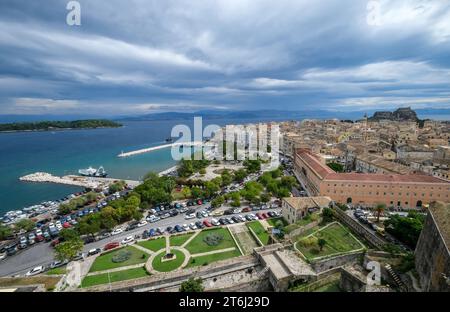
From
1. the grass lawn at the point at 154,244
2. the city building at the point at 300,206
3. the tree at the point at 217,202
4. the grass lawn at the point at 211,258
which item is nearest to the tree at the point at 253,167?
the tree at the point at 217,202

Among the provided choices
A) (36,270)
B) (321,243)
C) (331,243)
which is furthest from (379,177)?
(36,270)

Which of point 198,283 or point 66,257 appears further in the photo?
point 66,257

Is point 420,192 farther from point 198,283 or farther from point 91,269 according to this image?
point 91,269

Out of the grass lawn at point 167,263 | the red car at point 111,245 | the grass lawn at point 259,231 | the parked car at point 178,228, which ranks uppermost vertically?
the grass lawn at point 259,231

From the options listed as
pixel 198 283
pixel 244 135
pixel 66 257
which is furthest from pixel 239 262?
pixel 244 135

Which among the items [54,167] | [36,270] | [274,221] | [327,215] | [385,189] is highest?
[385,189]

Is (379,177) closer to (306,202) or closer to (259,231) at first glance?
(306,202)

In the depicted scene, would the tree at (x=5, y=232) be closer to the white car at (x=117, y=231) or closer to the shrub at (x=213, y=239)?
the white car at (x=117, y=231)
